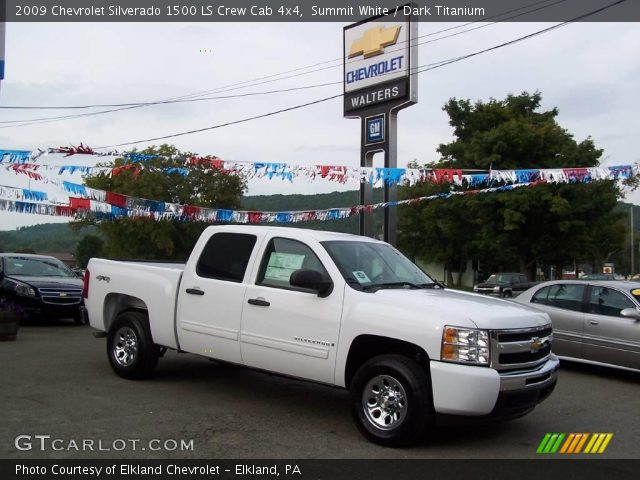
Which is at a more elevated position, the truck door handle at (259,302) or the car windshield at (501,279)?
the truck door handle at (259,302)

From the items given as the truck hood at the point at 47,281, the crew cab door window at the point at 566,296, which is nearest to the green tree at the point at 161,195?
the truck hood at the point at 47,281

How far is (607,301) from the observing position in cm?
972

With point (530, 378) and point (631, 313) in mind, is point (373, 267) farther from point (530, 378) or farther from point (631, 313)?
point (631, 313)

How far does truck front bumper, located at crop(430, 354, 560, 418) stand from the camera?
5281 mm

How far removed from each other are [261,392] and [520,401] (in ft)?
10.7

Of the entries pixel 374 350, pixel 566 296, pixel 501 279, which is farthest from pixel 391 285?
pixel 501 279

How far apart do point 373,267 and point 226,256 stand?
1736 mm

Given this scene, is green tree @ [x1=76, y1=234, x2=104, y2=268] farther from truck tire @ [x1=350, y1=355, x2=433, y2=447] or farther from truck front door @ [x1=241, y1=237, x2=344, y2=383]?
truck tire @ [x1=350, y1=355, x2=433, y2=447]

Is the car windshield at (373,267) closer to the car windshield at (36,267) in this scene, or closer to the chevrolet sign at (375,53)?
the car windshield at (36,267)

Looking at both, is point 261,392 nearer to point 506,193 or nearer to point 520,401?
point 520,401

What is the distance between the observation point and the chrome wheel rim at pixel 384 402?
18.3 feet

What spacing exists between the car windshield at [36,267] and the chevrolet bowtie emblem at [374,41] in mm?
10381

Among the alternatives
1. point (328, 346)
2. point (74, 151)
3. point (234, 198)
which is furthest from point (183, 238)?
point (328, 346)

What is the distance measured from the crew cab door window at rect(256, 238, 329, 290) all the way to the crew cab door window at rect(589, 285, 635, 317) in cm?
536
